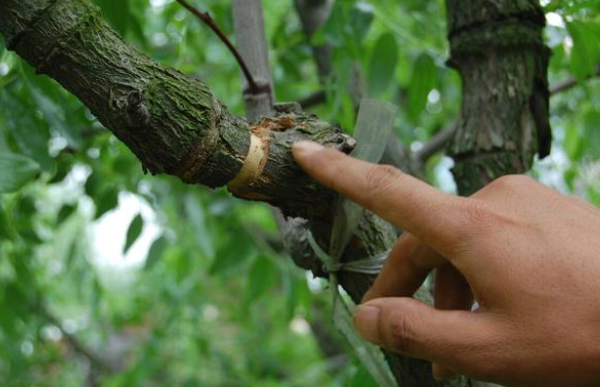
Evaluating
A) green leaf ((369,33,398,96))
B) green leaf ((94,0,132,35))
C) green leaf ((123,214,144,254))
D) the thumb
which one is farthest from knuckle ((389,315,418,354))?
green leaf ((123,214,144,254))

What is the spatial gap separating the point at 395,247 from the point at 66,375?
3.60 metres

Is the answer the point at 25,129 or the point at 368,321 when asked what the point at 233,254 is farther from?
the point at 368,321

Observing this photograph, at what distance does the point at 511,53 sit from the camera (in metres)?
1.18

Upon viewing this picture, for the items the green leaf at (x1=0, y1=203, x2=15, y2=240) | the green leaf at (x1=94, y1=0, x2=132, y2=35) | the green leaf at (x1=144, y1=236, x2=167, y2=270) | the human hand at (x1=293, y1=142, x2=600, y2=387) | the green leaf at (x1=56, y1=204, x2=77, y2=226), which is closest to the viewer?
the human hand at (x1=293, y1=142, x2=600, y2=387)

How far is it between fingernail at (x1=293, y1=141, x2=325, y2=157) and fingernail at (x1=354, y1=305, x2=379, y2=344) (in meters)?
0.18

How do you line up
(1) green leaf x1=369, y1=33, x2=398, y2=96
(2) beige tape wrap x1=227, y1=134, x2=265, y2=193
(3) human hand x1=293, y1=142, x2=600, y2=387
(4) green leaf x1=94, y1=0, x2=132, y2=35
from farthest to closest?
(1) green leaf x1=369, y1=33, x2=398, y2=96, (4) green leaf x1=94, y1=0, x2=132, y2=35, (2) beige tape wrap x1=227, y1=134, x2=265, y2=193, (3) human hand x1=293, y1=142, x2=600, y2=387

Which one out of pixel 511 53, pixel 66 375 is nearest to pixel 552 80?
pixel 511 53

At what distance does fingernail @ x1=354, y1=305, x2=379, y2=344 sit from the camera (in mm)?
792

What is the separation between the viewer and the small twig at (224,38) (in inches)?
36.1

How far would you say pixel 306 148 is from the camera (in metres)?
0.81

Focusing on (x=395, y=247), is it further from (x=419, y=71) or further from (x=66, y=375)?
(x=66, y=375)

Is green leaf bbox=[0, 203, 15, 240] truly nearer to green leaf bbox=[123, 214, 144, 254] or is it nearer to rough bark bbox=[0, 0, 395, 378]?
green leaf bbox=[123, 214, 144, 254]

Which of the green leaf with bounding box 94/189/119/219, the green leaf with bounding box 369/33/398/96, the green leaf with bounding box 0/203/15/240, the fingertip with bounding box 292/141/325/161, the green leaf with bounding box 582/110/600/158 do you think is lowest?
the green leaf with bounding box 582/110/600/158

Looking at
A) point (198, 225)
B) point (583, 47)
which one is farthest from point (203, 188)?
point (583, 47)
